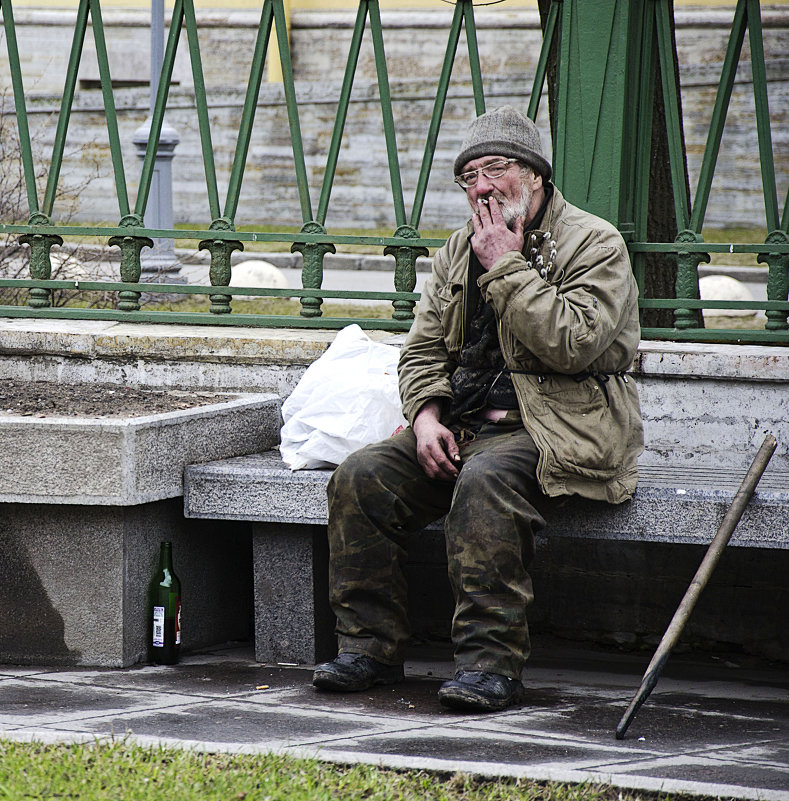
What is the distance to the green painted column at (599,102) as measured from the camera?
4.84m

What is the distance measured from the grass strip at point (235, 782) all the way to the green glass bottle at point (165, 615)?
1.19 metres

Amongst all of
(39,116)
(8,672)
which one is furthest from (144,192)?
(39,116)

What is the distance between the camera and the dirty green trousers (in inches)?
147

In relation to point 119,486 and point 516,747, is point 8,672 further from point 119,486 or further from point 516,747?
point 516,747

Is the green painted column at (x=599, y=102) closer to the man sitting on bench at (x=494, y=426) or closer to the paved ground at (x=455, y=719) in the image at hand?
the man sitting on bench at (x=494, y=426)

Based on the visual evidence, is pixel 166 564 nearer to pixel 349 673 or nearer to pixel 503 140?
pixel 349 673

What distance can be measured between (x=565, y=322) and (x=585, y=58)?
5.00ft

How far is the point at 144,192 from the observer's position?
5.36 metres

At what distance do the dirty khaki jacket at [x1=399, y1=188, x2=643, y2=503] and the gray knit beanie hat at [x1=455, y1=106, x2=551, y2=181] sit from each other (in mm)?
161

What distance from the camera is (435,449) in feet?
13.1

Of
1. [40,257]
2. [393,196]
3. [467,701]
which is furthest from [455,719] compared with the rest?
[40,257]

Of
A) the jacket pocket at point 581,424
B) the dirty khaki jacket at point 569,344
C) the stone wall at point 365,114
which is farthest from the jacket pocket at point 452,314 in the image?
the stone wall at point 365,114

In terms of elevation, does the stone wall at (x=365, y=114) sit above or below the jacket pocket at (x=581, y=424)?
above

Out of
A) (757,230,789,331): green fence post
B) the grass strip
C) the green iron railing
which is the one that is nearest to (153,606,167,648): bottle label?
the grass strip
